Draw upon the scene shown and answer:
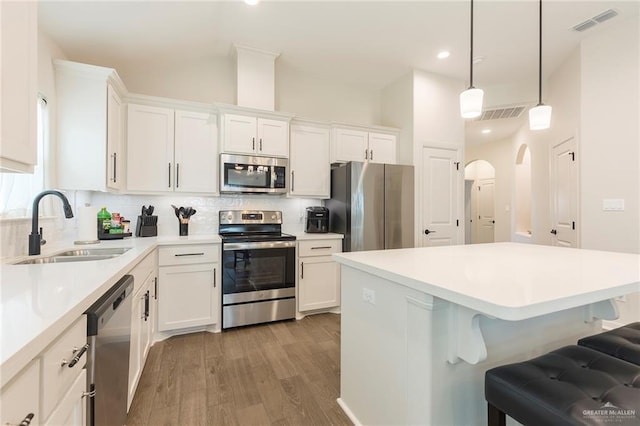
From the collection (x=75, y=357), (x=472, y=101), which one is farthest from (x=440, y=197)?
(x=75, y=357)

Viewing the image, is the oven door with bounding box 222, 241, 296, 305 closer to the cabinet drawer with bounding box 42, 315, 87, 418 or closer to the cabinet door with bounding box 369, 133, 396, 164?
the cabinet door with bounding box 369, 133, 396, 164

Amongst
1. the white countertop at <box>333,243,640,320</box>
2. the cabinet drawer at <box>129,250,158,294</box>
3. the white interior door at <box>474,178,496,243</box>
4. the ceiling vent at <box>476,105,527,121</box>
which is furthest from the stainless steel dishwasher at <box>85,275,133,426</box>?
the white interior door at <box>474,178,496,243</box>

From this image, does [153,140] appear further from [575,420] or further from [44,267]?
[575,420]

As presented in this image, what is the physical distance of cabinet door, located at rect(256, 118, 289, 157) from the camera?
3.32 m

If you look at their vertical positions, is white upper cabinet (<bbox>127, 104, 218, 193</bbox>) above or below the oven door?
above

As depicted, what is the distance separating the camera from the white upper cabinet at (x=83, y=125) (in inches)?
94.3

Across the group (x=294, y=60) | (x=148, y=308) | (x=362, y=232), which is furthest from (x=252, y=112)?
(x=148, y=308)

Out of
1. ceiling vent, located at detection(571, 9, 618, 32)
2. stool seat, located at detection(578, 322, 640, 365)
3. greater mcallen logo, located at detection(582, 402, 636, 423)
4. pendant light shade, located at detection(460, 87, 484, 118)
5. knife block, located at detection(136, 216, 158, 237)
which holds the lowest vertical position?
stool seat, located at detection(578, 322, 640, 365)

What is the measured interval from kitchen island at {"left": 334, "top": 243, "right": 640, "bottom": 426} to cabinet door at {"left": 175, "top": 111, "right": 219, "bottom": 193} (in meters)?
2.10

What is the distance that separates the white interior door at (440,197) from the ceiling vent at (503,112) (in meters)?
1.31

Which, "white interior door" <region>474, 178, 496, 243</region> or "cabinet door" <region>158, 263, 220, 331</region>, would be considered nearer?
"cabinet door" <region>158, 263, 220, 331</region>

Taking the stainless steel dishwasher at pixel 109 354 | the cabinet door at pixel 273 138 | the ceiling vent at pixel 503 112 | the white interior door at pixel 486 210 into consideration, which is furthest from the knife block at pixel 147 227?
the white interior door at pixel 486 210

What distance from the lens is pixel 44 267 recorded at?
1.37 m

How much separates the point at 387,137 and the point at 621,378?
3405mm
